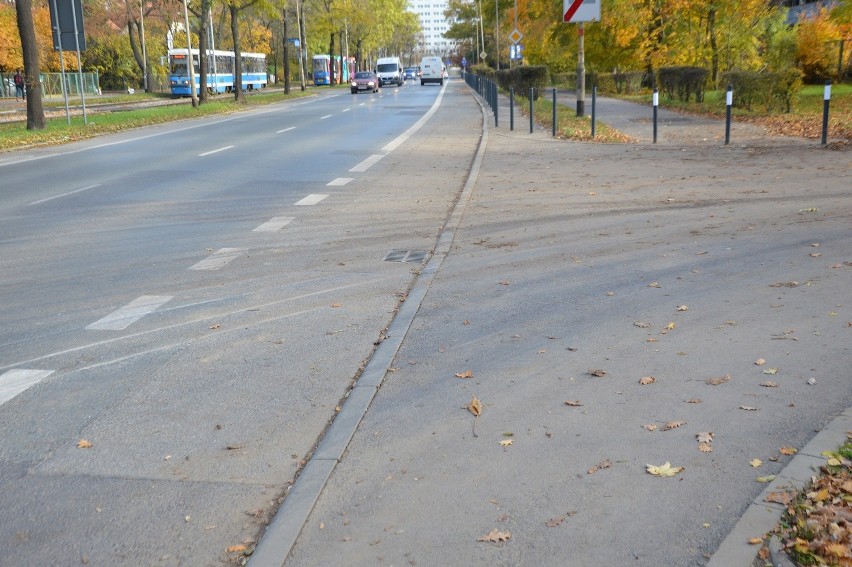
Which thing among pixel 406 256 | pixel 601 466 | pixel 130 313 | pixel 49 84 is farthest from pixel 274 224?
pixel 49 84

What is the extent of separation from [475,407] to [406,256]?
4.31 metres

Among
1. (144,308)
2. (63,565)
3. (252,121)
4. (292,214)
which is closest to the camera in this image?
(63,565)

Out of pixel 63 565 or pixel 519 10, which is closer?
pixel 63 565

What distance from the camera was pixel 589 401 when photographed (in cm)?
504

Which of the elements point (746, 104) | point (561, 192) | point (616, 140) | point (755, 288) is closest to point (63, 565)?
point (755, 288)

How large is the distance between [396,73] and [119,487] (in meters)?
89.5

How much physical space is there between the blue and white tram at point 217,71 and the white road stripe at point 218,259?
44.6 m

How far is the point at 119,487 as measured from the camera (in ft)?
13.6

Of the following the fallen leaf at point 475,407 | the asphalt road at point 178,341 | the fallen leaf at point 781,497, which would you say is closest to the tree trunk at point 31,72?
the asphalt road at point 178,341

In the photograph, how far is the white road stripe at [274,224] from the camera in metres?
10.7

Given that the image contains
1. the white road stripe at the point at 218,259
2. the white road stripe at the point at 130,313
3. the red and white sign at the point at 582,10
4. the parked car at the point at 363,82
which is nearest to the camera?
the white road stripe at the point at 130,313

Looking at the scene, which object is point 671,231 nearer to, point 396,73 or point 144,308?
point 144,308

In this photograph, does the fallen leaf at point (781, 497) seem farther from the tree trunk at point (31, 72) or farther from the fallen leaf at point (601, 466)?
the tree trunk at point (31, 72)

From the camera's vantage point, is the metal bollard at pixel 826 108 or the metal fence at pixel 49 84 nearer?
the metal bollard at pixel 826 108
